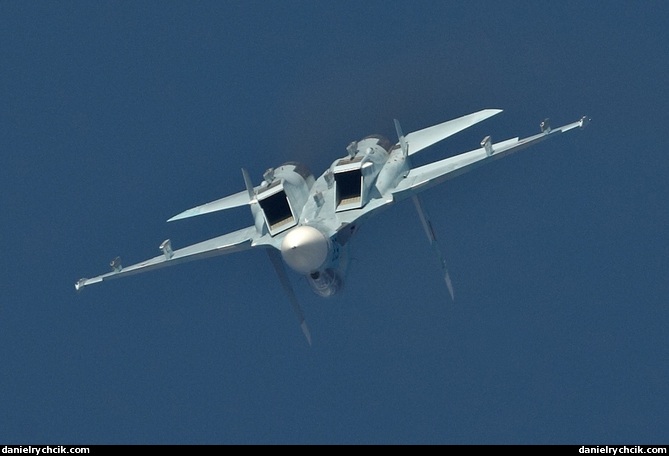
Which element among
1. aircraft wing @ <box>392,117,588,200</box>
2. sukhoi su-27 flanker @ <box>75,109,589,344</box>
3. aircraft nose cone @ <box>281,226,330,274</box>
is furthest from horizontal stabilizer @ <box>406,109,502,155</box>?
aircraft nose cone @ <box>281,226,330,274</box>

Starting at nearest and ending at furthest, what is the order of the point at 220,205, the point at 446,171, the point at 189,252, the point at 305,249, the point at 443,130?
the point at 305,249 → the point at 446,171 → the point at 443,130 → the point at 189,252 → the point at 220,205

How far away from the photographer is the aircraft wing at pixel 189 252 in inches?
2080

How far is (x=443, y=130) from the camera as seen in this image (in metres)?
53.3

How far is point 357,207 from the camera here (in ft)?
168

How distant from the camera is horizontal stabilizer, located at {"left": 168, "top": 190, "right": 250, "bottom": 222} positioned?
53875 mm

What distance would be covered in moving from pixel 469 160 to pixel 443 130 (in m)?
2.22

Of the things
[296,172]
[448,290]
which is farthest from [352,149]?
[448,290]

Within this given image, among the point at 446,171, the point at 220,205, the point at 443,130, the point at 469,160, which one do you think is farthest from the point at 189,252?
the point at 469,160

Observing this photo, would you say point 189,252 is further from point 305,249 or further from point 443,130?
point 443,130

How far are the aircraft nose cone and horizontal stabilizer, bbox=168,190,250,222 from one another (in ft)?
14.5

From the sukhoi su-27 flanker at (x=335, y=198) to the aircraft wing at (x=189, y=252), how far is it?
0.10ft
